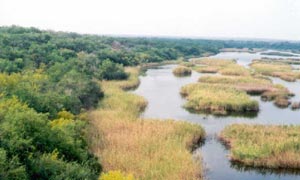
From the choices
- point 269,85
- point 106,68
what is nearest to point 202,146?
point 269,85

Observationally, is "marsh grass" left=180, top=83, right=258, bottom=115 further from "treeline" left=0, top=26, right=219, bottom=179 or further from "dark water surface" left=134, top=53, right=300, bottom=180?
"treeline" left=0, top=26, right=219, bottom=179

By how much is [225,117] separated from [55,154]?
21.1 m

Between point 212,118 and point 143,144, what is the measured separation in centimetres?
1202

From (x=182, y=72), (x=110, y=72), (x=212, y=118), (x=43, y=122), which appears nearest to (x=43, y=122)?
(x=43, y=122)

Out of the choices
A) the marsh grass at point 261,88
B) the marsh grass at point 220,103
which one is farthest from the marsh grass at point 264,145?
the marsh grass at point 261,88

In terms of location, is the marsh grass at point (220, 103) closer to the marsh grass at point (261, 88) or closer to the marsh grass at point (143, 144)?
the marsh grass at point (261, 88)

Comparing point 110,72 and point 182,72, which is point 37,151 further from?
point 182,72

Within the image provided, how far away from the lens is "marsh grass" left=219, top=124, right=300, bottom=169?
2216 centimetres

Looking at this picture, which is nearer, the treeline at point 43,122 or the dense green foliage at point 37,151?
the dense green foliage at point 37,151

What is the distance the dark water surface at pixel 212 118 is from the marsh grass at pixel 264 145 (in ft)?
1.69

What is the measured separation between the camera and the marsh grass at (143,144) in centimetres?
2011

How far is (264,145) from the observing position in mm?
23594

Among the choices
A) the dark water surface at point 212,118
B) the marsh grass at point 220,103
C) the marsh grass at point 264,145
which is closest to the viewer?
the dark water surface at point 212,118

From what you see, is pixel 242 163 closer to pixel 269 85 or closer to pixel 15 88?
pixel 15 88
